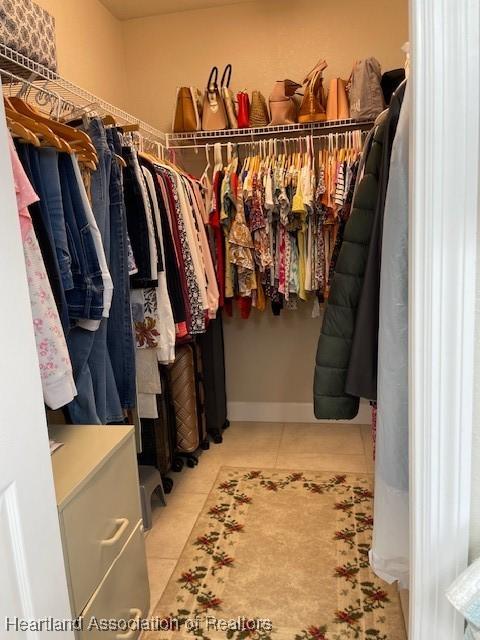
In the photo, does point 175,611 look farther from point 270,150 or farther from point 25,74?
point 270,150

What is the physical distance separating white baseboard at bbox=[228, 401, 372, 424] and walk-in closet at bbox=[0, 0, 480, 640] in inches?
0.6

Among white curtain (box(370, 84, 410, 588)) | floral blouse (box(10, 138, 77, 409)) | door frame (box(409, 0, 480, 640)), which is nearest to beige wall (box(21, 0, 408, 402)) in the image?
floral blouse (box(10, 138, 77, 409))

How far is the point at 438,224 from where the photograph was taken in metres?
0.74

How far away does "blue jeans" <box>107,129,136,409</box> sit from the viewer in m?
1.76

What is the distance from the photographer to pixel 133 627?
4.98 ft

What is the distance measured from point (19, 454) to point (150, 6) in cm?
294

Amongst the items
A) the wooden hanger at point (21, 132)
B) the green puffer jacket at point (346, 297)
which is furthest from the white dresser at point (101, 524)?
the wooden hanger at point (21, 132)

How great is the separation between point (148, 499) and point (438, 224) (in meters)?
1.94

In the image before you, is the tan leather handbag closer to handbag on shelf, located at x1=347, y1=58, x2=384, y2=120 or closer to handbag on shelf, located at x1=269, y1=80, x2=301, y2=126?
handbag on shelf, located at x1=347, y1=58, x2=384, y2=120

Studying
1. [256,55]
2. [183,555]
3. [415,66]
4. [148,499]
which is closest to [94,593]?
[183,555]

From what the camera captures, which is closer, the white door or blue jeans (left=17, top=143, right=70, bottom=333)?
the white door

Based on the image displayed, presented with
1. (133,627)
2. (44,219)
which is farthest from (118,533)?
(44,219)

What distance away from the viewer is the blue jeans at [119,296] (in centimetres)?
176

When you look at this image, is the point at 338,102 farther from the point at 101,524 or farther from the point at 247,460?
the point at 101,524
